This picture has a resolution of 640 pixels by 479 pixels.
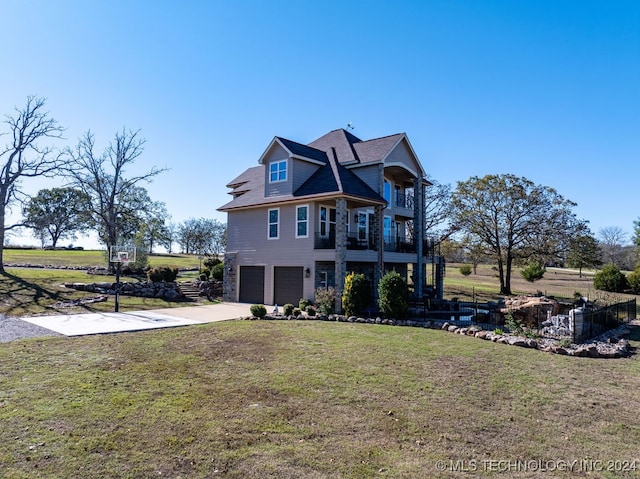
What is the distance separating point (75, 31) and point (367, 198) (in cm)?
1380

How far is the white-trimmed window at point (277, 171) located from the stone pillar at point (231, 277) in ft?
17.8

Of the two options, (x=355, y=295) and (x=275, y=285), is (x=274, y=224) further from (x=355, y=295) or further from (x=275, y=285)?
(x=355, y=295)

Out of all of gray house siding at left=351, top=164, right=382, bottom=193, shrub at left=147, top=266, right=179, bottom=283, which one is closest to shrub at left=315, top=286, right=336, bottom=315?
gray house siding at left=351, top=164, right=382, bottom=193

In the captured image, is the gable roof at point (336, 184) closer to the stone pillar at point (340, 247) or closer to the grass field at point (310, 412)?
the stone pillar at point (340, 247)

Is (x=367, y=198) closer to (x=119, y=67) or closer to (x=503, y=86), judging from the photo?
(x=503, y=86)

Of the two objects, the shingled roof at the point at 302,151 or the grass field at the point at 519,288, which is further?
the grass field at the point at 519,288

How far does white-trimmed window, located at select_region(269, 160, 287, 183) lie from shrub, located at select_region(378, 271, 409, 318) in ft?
30.1

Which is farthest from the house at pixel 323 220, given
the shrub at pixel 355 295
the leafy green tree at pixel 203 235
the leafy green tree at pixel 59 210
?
the leafy green tree at pixel 59 210

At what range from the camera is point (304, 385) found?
23.2ft

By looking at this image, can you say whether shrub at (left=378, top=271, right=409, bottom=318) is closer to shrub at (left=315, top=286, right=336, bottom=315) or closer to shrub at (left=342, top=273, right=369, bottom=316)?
shrub at (left=342, top=273, right=369, bottom=316)

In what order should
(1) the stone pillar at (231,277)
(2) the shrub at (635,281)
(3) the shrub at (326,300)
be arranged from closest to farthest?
(3) the shrub at (326,300)
(1) the stone pillar at (231,277)
(2) the shrub at (635,281)

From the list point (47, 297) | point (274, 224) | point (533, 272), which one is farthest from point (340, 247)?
point (533, 272)

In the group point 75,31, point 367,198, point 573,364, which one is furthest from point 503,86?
point 75,31

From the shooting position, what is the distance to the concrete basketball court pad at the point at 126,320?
495 inches
